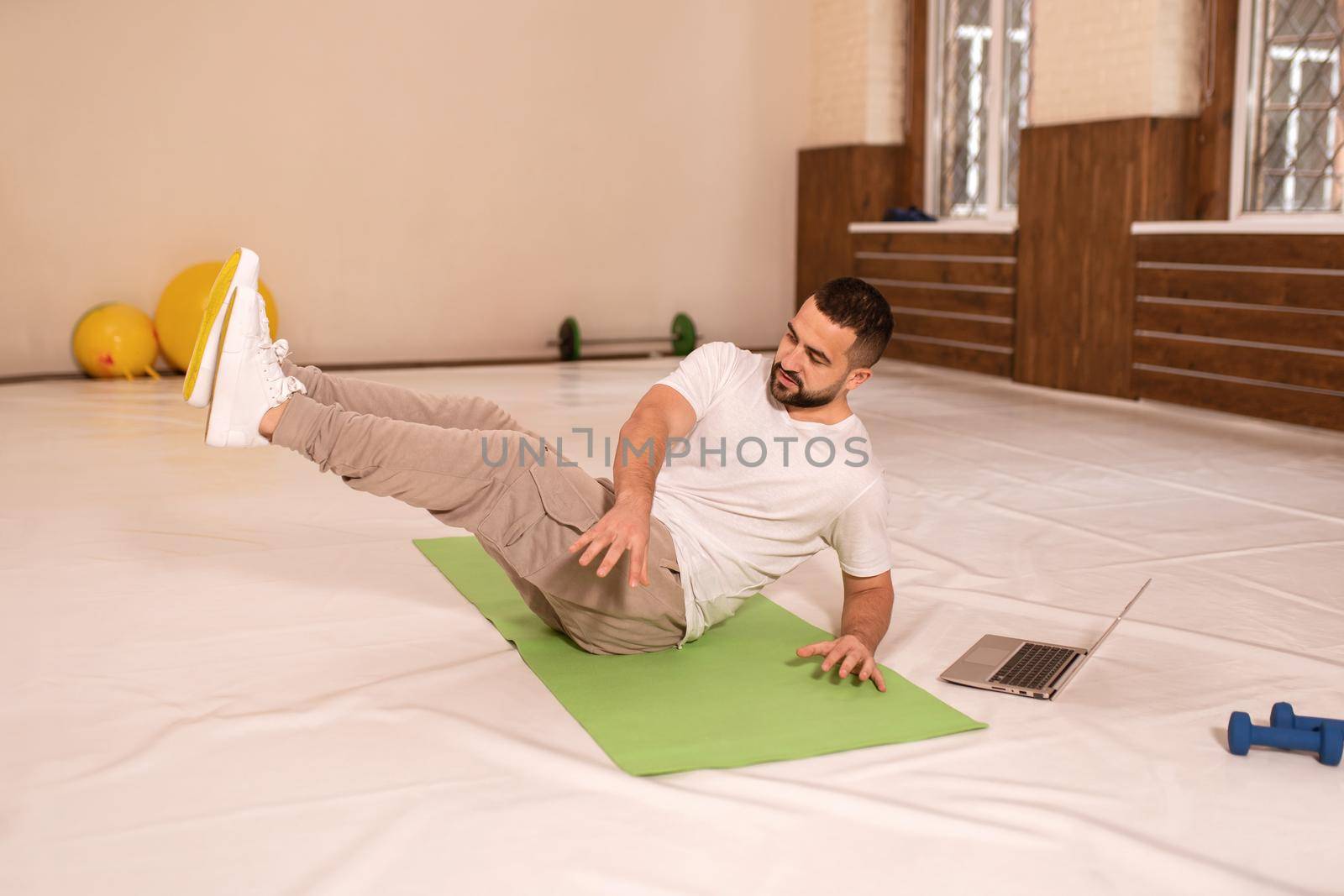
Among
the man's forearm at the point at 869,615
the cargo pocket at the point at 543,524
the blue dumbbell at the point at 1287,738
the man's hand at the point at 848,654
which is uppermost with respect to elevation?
the cargo pocket at the point at 543,524

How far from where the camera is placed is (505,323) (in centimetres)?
775

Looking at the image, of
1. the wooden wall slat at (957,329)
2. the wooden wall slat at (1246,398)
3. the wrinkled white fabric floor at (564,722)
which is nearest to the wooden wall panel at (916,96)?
the wooden wall slat at (957,329)

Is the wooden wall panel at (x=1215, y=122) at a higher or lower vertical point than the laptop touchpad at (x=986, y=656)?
higher

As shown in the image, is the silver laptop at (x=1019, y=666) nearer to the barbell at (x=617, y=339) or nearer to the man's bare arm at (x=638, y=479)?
the man's bare arm at (x=638, y=479)

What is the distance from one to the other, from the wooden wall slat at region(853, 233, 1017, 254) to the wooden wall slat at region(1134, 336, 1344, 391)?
41.9 inches

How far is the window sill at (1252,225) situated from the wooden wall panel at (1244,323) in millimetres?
25

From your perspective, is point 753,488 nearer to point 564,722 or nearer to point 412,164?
point 564,722

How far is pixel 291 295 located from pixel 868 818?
20.4ft

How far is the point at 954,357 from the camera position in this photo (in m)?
7.05

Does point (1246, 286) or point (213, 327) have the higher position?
point (213, 327)

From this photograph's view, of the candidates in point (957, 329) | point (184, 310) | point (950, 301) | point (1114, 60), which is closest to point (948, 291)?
point (950, 301)

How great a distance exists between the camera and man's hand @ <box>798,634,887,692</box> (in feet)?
6.71

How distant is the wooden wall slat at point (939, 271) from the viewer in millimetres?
6547

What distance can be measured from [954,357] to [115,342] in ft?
15.2
